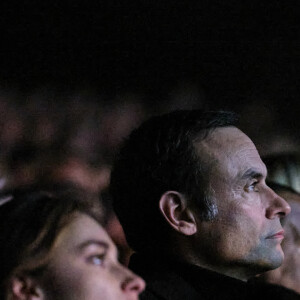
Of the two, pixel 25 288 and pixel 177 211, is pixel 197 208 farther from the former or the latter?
pixel 25 288

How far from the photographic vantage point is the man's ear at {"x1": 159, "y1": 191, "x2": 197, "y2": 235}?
104 centimetres

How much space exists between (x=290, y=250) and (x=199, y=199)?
0.28m

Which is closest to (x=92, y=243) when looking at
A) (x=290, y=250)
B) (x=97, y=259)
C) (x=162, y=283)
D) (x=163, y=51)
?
(x=97, y=259)

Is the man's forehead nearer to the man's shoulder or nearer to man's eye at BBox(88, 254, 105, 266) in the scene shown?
the man's shoulder

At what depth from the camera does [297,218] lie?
1.26 metres

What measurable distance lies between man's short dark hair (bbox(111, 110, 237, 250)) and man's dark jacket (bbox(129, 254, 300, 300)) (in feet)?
0.14

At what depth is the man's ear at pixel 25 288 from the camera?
2.56 ft

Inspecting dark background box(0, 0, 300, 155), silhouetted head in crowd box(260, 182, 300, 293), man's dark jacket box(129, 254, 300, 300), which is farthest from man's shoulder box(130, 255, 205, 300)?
dark background box(0, 0, 300, 155)

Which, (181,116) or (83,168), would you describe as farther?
(83,168)

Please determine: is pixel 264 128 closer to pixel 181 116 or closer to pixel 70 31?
pixel 70 31

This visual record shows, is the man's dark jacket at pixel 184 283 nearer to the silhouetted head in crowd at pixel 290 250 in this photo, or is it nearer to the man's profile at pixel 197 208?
the man's profile at pixel 197 208

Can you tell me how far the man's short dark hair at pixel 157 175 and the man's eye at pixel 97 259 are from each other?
22 centimetres

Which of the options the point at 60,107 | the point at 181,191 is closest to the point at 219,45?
the point at 60,107

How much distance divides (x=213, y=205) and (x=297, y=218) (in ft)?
0.91
